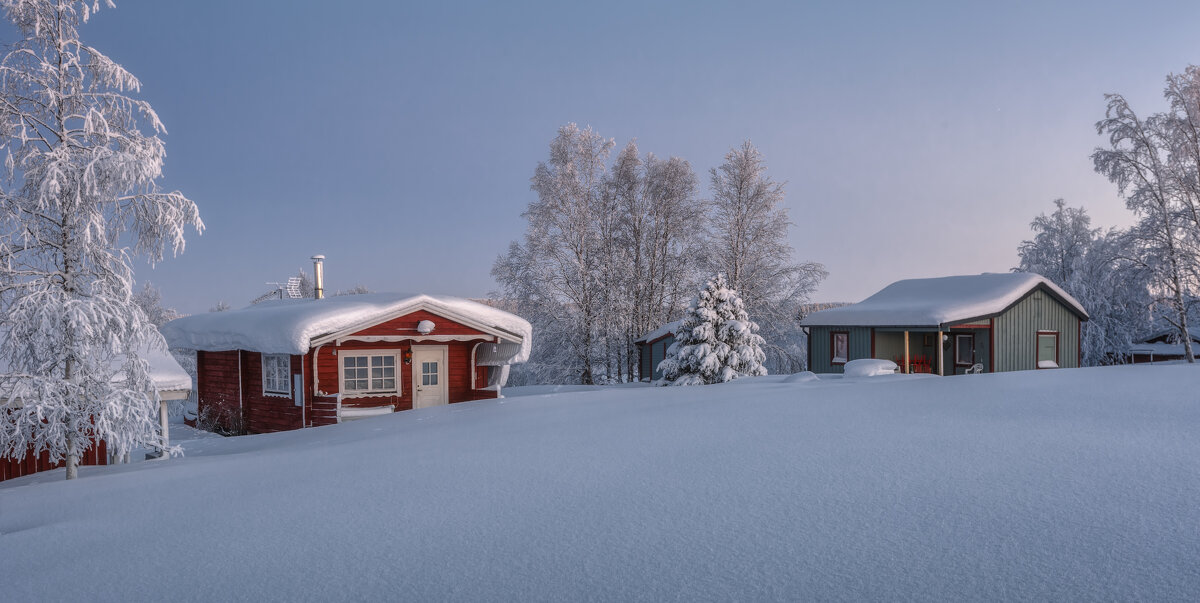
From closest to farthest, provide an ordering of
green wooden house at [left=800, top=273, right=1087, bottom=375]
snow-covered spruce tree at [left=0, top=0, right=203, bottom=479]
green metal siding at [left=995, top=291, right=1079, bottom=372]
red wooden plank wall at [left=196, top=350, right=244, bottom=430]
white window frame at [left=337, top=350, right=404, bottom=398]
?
1. snow-covered spruce tree at [left=0, top=0, right=203, bottom=479]
2. white window frame at [left=337, top=350, right=404, bottom=398]
3. red wooden plank wall at [left=196, top=350, right=244, bottom=430]
4. green wooden house at [left=800, top=273, right=1087, bottom=375]
5. green metal siding at [left=995, top=291, right=1079, bottom=372]

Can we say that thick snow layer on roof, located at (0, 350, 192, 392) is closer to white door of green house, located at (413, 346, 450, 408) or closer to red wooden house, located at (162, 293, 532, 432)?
red wooden house, located at (162, 293, 532, 432)

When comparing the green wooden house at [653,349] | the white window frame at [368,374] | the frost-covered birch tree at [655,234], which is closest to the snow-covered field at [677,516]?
the white window frame at [368,374]

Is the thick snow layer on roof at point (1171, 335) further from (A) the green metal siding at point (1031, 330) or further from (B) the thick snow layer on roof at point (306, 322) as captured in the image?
(B) the thick snow layer on roof at point (306, 322)

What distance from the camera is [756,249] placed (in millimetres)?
28078

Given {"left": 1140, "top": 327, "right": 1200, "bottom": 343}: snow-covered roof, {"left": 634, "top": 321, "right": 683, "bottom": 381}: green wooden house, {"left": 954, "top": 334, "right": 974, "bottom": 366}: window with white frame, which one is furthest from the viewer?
{"left": 1140, "top": 327, "right": 1200, "bottom": 343}: snow-covered roof

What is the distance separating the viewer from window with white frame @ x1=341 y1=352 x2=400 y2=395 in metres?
16.8

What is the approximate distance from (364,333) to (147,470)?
725 cm

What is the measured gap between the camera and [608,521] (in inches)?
192

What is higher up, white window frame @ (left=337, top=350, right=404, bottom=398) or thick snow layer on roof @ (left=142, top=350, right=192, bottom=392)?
thick snow layer on roof @ (left=142, top=350, right=192, bottom=392)

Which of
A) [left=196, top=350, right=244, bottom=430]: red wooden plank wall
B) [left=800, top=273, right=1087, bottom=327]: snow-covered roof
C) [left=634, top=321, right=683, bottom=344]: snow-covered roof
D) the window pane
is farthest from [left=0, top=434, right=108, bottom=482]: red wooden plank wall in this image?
the window pane

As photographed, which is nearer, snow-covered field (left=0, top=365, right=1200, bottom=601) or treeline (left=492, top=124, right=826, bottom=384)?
snow-covered field (left=0, top=365, right=1200, bottom=601)

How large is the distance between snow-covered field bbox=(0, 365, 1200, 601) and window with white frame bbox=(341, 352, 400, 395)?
766cm

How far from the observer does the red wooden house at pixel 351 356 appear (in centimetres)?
1586

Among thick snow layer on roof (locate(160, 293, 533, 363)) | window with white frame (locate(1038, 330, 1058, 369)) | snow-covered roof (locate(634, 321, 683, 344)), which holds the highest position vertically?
thick snow layer on roof (locate(160, 293, 533, 363))
